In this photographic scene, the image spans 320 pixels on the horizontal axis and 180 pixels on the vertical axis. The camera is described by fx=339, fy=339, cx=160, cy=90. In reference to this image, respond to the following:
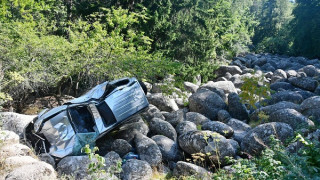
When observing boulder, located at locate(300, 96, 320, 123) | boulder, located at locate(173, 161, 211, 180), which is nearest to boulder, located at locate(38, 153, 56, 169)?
boulder, located at locate(173, 161, 211, 180)

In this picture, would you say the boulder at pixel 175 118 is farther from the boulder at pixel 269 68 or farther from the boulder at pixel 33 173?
the boulder at pixel 269 68

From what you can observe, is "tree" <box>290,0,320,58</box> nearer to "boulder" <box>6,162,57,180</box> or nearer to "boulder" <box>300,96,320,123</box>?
"boulder" <box>300,96,320,123</box>

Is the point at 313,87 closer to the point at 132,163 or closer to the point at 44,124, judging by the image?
the point at 132,163

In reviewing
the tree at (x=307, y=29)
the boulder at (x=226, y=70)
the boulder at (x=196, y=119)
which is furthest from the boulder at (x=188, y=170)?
the tree at (x=307, y=29)

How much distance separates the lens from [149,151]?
31.5 feet

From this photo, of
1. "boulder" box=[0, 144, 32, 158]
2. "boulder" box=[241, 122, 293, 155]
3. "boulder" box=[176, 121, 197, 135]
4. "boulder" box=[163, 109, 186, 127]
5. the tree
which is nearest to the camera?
"boulder" box=[0, 144, 32, 158]

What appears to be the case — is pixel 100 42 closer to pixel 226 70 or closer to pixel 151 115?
pixel 151 115

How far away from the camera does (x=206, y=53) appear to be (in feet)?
70.2

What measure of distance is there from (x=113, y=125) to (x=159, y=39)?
10970 millimetres

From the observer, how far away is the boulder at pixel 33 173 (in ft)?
19.9

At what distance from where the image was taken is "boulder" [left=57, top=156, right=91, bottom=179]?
7611 millimetres

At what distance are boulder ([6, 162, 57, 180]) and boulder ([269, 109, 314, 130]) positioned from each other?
773 cm

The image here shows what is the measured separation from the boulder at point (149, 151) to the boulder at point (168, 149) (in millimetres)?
420

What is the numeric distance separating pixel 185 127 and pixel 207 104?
119 inches
